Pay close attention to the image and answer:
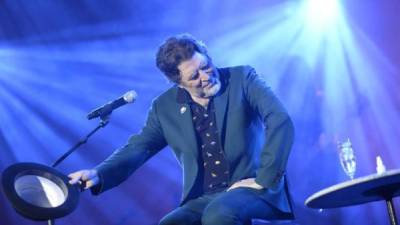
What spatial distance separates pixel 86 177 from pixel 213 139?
661 mm

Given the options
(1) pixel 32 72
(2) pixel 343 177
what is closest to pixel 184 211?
(2) pixel 343 177

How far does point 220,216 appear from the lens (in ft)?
6.98

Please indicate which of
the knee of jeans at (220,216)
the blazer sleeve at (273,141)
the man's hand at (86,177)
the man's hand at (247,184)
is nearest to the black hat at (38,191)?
the man's hand at (86,177)

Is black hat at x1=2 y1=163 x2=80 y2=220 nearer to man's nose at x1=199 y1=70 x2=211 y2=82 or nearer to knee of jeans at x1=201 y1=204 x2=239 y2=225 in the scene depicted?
knee of jeans at x1=201 y1=204 x2=239 y2=225

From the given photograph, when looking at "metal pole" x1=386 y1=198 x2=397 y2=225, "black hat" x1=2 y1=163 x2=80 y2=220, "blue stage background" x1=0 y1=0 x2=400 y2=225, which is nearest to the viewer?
"black hat" x1=2 y1=163 x2=80 y2=220

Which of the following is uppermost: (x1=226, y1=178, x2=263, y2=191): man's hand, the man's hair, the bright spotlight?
the bright spotlight

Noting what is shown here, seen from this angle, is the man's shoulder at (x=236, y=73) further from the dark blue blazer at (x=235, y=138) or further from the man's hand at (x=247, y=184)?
the man's hand at (x=247, y=184)

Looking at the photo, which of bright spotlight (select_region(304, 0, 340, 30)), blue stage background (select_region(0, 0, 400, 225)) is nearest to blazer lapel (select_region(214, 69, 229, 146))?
blue stage background (select_region(0, 0, 400, 225))

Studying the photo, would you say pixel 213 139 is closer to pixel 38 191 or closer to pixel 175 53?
pixel 175 53

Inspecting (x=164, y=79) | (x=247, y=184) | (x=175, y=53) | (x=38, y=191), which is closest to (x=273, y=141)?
(x=247, y=184)

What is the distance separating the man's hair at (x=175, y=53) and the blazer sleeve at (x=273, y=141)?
1.52 feet

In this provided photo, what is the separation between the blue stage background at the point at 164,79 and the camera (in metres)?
5.30

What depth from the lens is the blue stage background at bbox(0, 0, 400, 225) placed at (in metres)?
5.30

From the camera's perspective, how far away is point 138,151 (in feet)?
9.23
